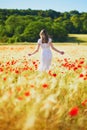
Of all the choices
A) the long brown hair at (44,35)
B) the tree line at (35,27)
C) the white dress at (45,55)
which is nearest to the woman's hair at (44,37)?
the long brown hair at (44,35)

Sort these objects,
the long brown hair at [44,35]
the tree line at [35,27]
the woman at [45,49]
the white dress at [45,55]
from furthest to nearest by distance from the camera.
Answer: the tree line at [35,27], the white dress at [45,55], the woman at [45,49], the long brown hair at [44,35]

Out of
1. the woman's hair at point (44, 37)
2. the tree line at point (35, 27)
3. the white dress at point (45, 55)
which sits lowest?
the tree line at point (35, 27)

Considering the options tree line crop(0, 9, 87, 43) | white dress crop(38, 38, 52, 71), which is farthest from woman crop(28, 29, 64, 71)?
tree line crop(0, 9, 87, 43)

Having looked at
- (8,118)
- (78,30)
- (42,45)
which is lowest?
(78,30)

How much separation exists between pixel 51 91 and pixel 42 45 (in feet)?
19.2

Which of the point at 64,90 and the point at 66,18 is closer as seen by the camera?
the point at 64,90

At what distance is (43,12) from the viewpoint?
149m

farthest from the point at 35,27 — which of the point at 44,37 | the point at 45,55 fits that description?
the point at 44,37

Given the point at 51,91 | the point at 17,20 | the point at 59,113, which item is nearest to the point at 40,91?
the point at 51,91

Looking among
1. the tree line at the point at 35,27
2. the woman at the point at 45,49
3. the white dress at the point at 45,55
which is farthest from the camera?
the tree line at the point at 35,27

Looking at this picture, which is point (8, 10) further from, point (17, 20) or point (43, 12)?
point (17, 20)

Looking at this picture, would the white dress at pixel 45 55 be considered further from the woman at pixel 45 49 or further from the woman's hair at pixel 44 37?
the woman's hair at pixel 44 37

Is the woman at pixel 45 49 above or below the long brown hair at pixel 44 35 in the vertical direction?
below

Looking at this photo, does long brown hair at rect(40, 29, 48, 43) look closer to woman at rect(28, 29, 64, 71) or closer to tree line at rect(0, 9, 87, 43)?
woman at rect(28, 29, 64, 71)
